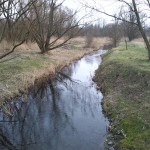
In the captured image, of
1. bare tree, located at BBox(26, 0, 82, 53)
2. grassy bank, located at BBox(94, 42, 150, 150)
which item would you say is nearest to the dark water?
grassy bank, located at BBox(94, 42, 150, 150)

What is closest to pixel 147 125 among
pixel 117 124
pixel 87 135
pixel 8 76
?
pixel 117 124

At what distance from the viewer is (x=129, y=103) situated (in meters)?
12.3

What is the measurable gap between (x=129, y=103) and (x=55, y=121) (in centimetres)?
303

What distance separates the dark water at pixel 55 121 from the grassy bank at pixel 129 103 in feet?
1.90

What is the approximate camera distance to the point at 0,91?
43.9 feet

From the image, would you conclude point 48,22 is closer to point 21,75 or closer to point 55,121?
point 21,75

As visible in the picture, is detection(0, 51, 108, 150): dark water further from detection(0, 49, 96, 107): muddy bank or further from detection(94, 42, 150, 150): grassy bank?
detection(94, 42, 150, 150): grassy bank

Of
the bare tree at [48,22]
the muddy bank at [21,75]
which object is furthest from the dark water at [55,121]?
the bare tree at [48,22]

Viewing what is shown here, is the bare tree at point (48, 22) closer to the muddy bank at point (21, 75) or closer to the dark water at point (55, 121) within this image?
the muddy bank at point (21, 75)

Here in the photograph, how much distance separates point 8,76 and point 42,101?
8.96 ft

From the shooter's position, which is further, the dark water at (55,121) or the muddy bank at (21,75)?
the muddy bank at (21,75)

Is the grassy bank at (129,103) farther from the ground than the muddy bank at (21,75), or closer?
closer

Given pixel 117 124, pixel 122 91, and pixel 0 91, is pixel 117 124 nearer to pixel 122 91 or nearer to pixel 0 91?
pixel 122 91

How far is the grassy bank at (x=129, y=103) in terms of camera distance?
916 centimetres
